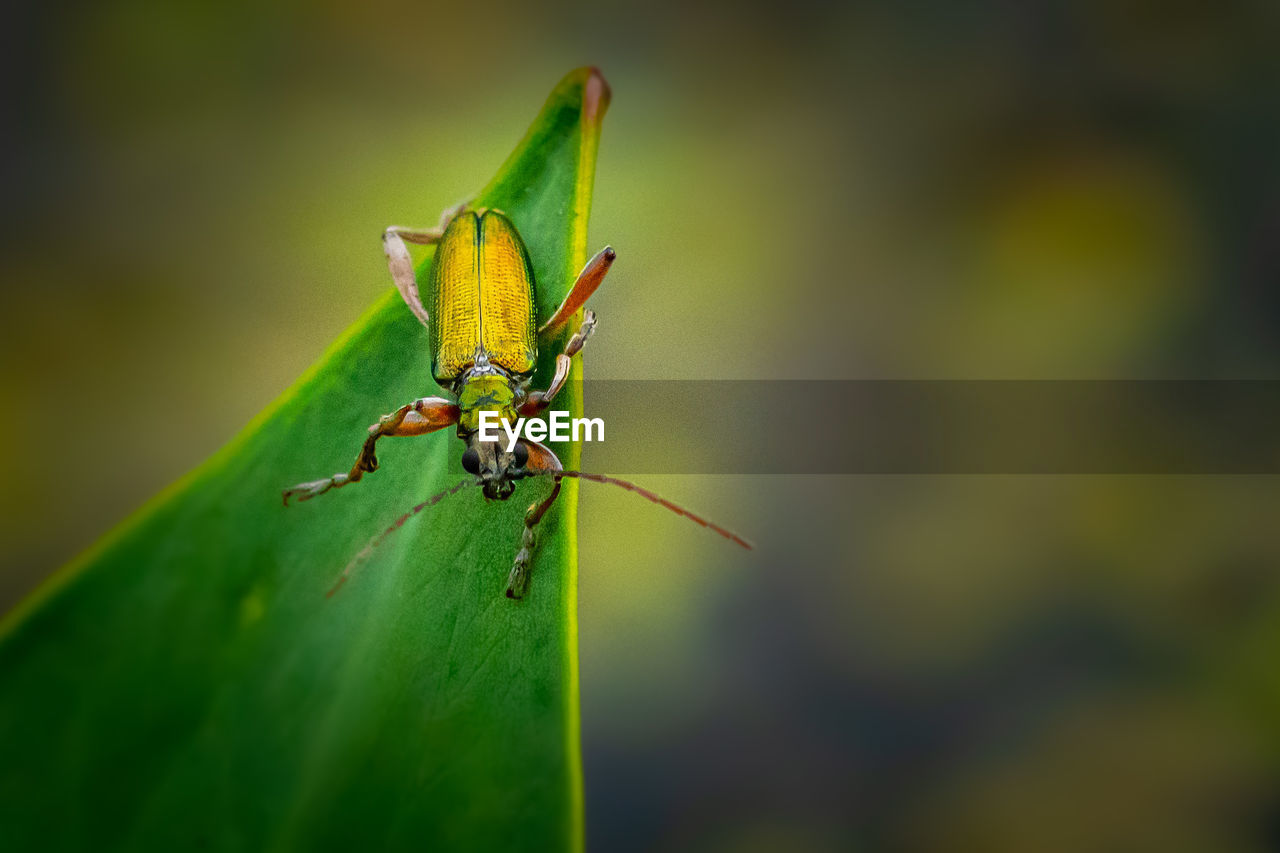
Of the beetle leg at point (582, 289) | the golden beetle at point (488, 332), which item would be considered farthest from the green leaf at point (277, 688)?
the beetle leg at point (582, 289)

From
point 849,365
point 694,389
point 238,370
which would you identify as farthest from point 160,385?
point 849,365

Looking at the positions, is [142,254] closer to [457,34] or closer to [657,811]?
[457,34]

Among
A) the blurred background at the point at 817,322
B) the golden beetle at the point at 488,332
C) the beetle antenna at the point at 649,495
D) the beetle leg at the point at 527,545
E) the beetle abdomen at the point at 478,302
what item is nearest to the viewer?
the beetle leg at the point at 527,545

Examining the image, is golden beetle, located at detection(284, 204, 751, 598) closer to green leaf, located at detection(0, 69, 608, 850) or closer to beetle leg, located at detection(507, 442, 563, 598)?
beetle leg, located at detection(507, 442, 563, 598)

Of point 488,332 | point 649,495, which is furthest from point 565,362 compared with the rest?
point 649,495

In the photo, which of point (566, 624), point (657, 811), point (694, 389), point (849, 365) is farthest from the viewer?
point (849, 365)

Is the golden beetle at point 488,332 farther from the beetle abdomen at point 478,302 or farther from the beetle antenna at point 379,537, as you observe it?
the beetle antenna at point 379,537

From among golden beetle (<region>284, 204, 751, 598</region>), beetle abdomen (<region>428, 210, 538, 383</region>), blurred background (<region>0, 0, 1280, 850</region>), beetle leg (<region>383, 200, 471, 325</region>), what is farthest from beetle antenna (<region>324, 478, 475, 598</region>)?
blurred background (<region>0, 0, 1280, 850</region>)
